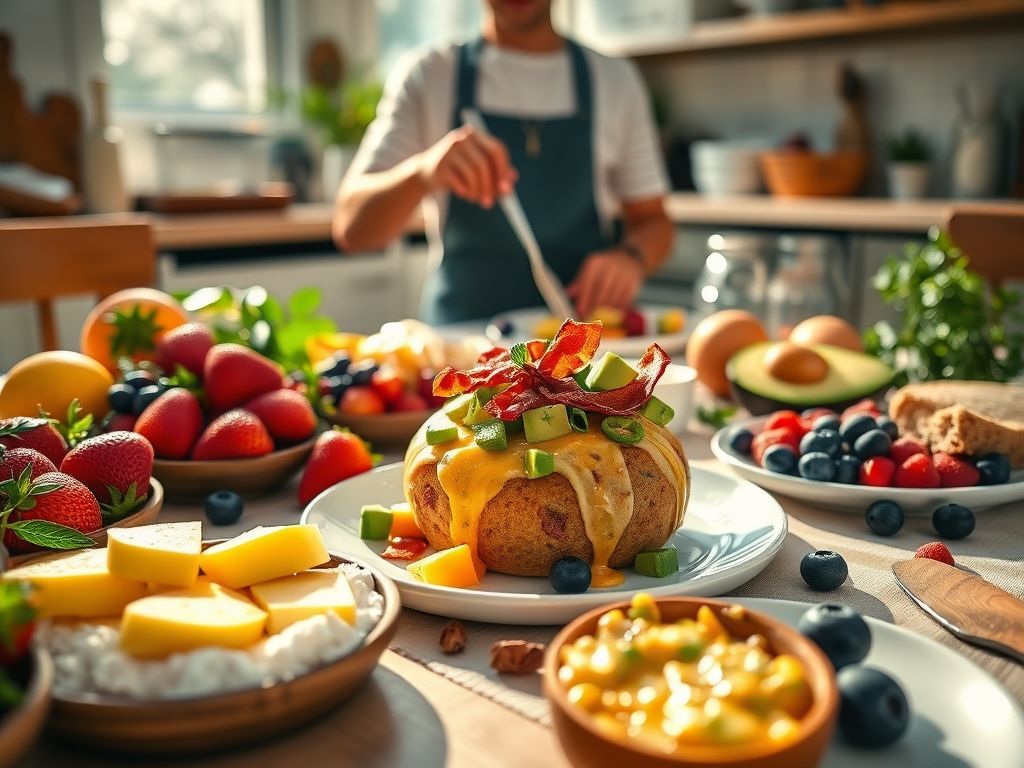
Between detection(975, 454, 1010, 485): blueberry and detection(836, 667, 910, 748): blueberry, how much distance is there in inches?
21.0

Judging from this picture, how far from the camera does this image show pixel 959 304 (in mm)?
1460

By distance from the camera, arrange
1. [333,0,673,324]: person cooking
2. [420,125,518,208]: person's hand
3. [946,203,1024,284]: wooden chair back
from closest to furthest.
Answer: [420,125,518,208]: person's hand → [946,203,1024,284]: wooden chair back → [333,0,673,324]: person cooking

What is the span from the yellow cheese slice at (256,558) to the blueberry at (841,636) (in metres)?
0.36

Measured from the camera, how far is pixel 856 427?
1.09 metres

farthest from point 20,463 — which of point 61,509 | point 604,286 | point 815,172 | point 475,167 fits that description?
point 815,172

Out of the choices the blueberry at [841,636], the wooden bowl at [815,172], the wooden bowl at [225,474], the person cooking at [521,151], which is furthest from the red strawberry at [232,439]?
the wooden bowl at [815,172]

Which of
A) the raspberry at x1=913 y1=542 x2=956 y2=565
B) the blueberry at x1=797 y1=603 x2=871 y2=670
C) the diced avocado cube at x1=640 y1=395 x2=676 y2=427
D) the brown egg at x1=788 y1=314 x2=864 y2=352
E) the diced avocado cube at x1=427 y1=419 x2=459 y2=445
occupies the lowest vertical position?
the raspberry at x1=913 y1=542 x2=956 y2=565

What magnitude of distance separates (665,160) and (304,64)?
5.70ft

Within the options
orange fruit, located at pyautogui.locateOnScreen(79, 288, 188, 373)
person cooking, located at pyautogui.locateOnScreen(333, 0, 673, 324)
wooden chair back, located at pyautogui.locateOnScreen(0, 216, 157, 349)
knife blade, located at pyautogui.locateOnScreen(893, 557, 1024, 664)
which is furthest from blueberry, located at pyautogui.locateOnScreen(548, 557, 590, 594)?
person cooking, located at pyautogui.locateOnScreen(333, 0, 673, 324)

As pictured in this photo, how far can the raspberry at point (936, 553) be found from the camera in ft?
2.90

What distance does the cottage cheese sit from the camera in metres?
0.56

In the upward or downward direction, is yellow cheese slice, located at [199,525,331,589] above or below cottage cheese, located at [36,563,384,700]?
above

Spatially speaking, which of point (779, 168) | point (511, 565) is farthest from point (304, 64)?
point (511, 565)

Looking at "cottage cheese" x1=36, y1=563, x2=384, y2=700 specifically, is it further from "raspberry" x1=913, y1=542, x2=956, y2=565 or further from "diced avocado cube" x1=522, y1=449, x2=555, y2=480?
"raspberry" x1=913, y1=542, x2=956, y2=565
